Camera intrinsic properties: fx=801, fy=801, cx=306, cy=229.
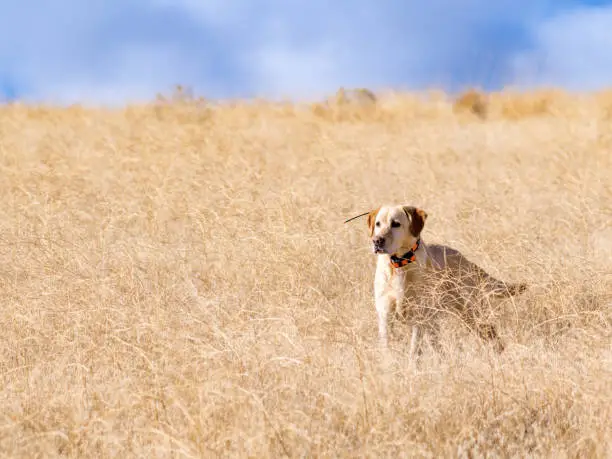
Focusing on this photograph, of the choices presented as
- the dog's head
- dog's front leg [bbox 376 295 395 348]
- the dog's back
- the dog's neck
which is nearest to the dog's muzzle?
the dog's head

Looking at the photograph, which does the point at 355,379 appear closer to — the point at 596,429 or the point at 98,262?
the point at 596,429

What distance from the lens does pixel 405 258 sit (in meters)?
3.97

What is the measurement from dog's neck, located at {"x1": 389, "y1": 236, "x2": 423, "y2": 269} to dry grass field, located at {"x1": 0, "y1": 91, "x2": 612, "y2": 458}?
0.36 meters

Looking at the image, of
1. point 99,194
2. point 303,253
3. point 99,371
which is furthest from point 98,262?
point 99,194

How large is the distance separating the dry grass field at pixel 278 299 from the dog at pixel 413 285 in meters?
0.13

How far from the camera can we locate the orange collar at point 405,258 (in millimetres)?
3959

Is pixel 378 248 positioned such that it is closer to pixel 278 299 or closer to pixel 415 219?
pixel 415 219

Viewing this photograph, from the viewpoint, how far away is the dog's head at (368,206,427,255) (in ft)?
12.7

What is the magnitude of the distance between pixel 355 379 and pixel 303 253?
6.80 ft

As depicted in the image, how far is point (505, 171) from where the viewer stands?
8.76 meters

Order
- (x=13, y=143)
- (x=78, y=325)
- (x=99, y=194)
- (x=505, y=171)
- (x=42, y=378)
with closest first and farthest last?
(x=42, y=378) → (x=78, y=325) → (x=99, y=194) → (x=505, y=171) → (x=13, y=143)

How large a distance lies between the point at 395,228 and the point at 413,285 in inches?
11.9

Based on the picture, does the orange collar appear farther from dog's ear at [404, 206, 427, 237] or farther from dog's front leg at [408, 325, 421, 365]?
dog's front leg at [408, 325, 421, 365]

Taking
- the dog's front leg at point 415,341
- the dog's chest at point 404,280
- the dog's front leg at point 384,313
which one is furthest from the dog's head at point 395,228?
the dog's front leg at point 415,341
